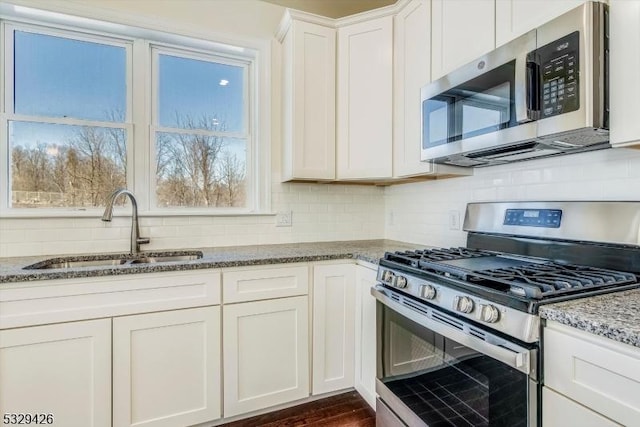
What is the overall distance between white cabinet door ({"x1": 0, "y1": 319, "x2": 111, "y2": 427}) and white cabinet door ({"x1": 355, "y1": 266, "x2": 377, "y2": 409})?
4.12ft

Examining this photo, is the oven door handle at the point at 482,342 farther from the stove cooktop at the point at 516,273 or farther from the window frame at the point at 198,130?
the window frame at the point at 198,130

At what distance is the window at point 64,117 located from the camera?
194 cm

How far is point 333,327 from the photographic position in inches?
77.0

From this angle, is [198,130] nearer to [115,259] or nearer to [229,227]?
[229,227]

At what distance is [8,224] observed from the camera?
1836 mm

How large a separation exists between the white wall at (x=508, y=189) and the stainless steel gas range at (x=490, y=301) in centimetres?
8

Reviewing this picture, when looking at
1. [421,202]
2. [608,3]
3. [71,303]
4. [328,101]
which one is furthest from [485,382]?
[328,101]

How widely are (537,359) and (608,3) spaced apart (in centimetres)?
114

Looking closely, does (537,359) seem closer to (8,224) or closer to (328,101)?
(328,101)

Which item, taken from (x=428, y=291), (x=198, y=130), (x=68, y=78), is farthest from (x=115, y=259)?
(x=428, y=291)

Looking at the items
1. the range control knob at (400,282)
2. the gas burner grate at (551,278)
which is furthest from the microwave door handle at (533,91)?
the range control knob at (400,282)

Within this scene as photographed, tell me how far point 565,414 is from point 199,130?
233 centimetres

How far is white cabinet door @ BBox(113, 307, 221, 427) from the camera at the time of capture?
154 cm

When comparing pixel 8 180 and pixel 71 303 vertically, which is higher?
pixel 8 180
